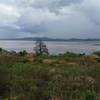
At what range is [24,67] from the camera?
12.7 meters

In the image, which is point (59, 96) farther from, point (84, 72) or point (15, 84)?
point (84, 72)

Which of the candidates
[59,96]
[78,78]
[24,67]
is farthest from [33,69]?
[59,96]

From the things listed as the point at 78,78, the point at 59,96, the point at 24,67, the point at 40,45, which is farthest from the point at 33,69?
the point at 40,45

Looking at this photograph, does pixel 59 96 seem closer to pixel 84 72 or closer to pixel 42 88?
pixel 42 88

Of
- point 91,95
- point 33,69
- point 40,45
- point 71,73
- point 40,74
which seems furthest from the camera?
point 40,45

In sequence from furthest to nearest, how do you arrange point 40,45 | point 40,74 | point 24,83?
point 40,45
point 40,74
point 24,83

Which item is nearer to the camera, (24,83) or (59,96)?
(59,96)

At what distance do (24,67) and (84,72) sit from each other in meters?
2.63

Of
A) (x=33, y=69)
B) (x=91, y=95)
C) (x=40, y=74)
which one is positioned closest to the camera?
(x=91, y=95)

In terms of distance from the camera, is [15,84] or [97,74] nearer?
[15,84]

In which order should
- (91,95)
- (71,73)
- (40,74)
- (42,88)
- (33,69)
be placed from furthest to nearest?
1. (33,69)
2. (40,74)
3. (71,73)
4. (42,88)
5. (91,95)

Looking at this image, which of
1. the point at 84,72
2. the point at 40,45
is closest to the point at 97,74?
the point at 84,72

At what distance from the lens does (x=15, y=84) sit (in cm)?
936

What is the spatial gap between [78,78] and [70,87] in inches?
38.5
